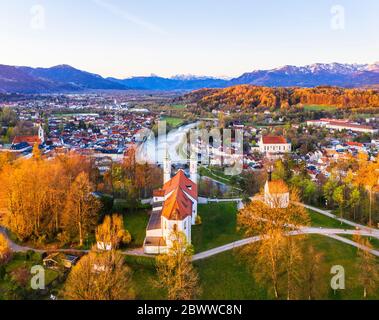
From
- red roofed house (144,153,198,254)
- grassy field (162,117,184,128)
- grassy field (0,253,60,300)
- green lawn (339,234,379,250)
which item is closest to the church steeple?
red roofed house (144,153,198,254)

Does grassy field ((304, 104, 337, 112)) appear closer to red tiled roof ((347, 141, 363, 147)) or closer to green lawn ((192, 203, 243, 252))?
red tiled roof ((347, 141, 363, 147))

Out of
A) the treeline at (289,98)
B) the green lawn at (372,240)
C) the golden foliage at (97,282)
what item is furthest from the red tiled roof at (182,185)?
the treeline at (289,98)

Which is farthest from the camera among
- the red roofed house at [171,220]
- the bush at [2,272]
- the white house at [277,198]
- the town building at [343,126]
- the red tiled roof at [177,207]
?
the town building at [343,126]

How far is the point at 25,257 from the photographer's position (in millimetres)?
22406

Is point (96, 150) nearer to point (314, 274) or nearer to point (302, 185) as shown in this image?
point (302, 185)

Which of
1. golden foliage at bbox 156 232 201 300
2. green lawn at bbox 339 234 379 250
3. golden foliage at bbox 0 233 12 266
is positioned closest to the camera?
golden foliage at bbox 156 232 201 300

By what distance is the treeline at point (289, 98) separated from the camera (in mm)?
95500

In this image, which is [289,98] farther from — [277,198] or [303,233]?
[277,198]

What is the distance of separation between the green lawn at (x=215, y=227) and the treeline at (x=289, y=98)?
70585mm

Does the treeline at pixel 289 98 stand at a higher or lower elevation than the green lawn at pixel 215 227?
higher

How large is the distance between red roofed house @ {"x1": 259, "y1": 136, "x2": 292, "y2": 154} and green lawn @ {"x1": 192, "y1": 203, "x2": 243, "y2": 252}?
85.1 ft

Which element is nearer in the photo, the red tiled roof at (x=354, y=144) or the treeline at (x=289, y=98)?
the red tiled roof at (x=354, y=144)

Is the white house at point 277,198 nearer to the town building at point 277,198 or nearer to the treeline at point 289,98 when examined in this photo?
the town building at point 277,198

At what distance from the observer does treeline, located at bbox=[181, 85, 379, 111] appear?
95500mm
